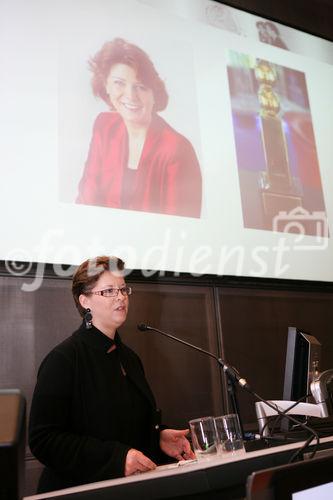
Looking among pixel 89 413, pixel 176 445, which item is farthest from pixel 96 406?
pixel 176 445

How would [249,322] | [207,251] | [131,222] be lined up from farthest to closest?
[249,322]
[207,251]
[131,222]

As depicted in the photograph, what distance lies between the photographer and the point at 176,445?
1.78 meters

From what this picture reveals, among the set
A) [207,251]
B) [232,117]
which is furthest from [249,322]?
[232,117]

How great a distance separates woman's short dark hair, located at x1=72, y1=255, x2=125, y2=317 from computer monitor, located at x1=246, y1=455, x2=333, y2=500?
1334 millimetres

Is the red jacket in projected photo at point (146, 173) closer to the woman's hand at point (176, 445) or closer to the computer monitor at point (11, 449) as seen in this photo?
the woman's hand at point (176, 445)

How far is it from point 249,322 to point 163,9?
6.32 ft

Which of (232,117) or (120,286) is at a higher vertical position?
(232,117)

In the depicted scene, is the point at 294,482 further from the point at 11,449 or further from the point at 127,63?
the point at 127,63

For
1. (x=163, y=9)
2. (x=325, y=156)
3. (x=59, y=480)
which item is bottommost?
(x=59, y=480)

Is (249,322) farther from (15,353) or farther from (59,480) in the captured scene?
(59,480)

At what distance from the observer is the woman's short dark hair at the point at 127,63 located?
289 centimetres

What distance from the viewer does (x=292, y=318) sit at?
3.35 m

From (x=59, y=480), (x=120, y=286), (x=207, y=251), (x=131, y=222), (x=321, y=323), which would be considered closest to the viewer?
(x=59, y=480)

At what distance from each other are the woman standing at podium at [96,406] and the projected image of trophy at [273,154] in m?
1.58
